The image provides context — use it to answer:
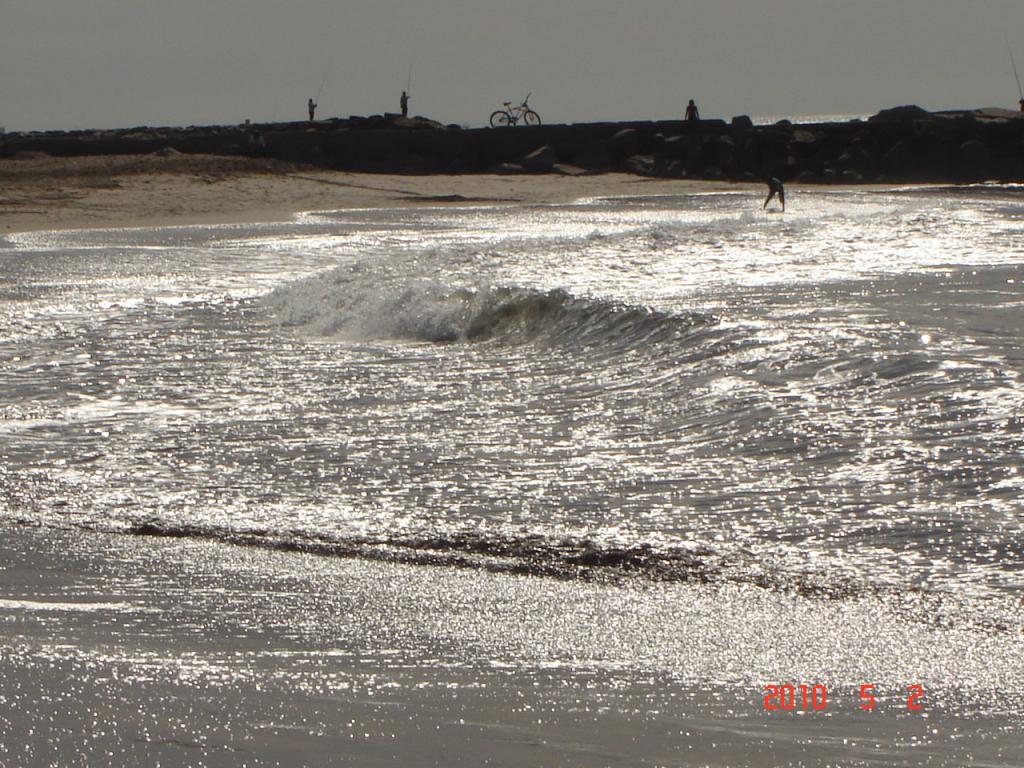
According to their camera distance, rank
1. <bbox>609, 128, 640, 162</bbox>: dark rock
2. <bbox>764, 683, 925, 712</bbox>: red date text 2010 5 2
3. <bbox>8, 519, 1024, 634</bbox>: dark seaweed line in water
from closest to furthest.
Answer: <bbox>764, 683, 925, 712</bbox>: red date text 2010 5 2
<bbox>8, 519, 1024, 634</bbox>: dark seaweed line in water
<bbox>609, 128, 640, 162</bbox>: dark rock

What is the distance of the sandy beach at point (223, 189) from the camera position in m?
20.1

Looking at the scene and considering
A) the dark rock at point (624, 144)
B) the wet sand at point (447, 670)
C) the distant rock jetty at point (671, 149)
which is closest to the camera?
the wet sand at point (447, 670)

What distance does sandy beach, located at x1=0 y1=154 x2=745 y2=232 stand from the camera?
20.1 meters

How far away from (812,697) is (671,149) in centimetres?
3091

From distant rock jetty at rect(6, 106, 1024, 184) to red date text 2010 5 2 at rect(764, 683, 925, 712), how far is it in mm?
28510

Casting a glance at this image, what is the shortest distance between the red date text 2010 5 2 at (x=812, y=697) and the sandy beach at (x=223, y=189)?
16521mm

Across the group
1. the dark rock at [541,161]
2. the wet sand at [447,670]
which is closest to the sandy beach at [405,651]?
the wet sand at [447,670]

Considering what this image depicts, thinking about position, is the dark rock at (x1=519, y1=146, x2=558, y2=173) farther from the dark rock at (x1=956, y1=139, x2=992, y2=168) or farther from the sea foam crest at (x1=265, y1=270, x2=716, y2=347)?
the sea foam crest at (x1=265, y1=270, x2=716, y2=347)

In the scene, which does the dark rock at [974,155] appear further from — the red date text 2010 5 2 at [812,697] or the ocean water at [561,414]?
the red date text 2010 5 2 at [812,697]

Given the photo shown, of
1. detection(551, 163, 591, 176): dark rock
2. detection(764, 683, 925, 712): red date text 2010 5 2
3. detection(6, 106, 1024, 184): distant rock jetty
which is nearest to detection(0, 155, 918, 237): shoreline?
detection(551, 163, 591, 176): dark rock

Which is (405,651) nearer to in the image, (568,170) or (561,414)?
(561,414)

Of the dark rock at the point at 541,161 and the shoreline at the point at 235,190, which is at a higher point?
the dark rock at the point at 541,161

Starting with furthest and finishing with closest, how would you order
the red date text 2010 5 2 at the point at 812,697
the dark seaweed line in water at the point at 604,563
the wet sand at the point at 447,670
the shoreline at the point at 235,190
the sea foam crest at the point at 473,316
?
1. the shoreline at the point at 235,190
2. the sea foam crest at the point at 473,316
3. the dark seaweed line in water at the point at 604,563
4. the red date text 2010 5 2 at the point at 812,697
5. the wet sand at the point at 447,670

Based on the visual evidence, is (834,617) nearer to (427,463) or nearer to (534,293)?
(427,463)
